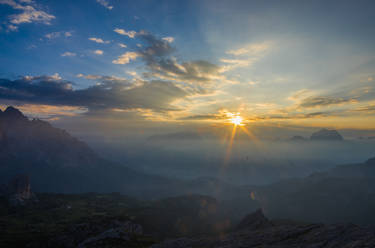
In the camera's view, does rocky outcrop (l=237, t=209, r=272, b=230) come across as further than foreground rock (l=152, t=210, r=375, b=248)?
Yes

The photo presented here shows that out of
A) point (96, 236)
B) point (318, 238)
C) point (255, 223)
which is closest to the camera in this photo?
point (318, 238)

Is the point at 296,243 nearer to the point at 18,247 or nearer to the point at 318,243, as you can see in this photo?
the point at 318,243

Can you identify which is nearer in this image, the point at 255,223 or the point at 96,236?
the point at 96,236

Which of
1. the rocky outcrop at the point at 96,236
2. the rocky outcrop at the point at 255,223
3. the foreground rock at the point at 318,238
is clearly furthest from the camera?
the rocky outcrop at the point at 255,223

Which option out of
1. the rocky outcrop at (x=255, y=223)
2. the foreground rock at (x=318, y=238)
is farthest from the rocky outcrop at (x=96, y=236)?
the rocky outcrop at (x=255, y=223)

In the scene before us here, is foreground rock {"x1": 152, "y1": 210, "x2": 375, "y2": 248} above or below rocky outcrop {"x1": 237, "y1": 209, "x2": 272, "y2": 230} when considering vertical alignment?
above

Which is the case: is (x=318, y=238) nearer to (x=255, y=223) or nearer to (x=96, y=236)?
(x=255, y=223)

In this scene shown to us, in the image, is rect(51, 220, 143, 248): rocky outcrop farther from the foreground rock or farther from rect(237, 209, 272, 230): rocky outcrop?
rect(237, 209, 272, 230): rocky outcrop

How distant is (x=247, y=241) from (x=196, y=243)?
18.5m

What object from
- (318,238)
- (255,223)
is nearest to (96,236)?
(255,223)

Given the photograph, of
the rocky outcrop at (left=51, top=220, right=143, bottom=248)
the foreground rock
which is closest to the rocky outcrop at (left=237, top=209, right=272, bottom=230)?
the foreground rock

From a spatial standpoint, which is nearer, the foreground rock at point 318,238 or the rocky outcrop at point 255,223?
the foreground rock at point 318,238

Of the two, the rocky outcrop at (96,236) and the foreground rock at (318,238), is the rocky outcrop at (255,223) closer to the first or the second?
the foreground rock at (318,238)

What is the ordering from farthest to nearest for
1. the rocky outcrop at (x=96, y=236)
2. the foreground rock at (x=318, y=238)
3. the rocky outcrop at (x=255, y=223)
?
the rocky outcrop at (x=255, y=223) → the rocky outcrop at (x=96, y=236) → the foreground rock at (x=318, y=238)
